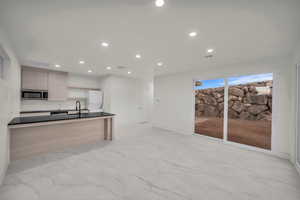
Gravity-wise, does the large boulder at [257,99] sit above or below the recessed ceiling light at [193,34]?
below

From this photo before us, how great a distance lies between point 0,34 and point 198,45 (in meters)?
3.49

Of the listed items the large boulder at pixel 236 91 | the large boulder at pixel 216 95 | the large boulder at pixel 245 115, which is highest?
the large boulder at pixel 236 91

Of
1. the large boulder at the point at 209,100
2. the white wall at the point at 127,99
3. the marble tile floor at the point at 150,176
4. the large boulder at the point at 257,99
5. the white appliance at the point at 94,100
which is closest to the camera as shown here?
the marble tile floor at the point at 150,176

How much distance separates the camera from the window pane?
338 centimetres

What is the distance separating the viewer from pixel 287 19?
1632 millimetres

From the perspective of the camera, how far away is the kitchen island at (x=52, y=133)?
2.47 m

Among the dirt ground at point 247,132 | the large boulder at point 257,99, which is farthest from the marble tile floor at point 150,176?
the large boulder at point 257,99

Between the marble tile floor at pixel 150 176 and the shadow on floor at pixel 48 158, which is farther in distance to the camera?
the shadow on floor at pixel 48 158

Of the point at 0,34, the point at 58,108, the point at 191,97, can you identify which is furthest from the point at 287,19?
the point at 58,108

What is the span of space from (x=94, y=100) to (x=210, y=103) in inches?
207

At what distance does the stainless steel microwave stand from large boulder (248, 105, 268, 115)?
7.43 m

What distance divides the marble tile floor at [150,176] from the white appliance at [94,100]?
2.93 m

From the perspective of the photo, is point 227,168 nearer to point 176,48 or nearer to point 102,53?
point 176,48

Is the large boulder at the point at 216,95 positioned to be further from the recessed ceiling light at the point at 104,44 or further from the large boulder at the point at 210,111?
the recessed ceiling light at the point at 104,44
